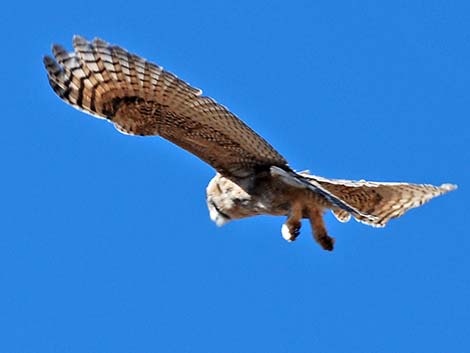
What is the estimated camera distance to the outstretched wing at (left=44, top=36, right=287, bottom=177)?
10984mm

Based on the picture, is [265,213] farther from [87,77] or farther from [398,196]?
[87,77]

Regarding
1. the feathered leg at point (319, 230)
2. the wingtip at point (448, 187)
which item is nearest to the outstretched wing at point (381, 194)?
the wingtip at point (448, 187)

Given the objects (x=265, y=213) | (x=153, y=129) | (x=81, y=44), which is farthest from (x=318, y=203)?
(x=81, y=44)

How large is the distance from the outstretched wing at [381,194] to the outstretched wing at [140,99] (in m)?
0.63

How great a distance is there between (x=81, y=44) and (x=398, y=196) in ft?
9.41

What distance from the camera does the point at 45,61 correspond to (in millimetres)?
11109

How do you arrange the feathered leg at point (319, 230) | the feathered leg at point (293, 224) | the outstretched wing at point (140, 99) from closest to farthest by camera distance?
the outstretched wing at point (140, 99)
the feathered leg at point (293, 224)
the feathered leg at point (319, 230)

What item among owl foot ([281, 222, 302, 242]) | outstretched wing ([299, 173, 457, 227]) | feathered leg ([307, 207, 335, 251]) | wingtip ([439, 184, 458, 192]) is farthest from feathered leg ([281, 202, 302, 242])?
wingtip ([439, 184, 458, 192])

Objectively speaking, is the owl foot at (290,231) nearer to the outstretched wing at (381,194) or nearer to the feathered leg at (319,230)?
the feathered leg at (319,230)

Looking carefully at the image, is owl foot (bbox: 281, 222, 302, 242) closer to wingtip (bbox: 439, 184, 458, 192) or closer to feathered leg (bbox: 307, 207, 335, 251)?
feathered leg (bbox: 307, 207, 335, 251)

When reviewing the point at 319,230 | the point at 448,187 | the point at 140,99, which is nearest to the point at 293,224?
the point at 319,230

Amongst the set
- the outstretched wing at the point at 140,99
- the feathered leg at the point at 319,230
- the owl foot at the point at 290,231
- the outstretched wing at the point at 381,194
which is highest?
the outstretched wing at the point at 381,194

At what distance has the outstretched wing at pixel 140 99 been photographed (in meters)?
11.0

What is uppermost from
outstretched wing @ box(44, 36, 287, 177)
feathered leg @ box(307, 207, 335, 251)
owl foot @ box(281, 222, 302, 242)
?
outstretched wing @ box(44, 36, 287, 177)
